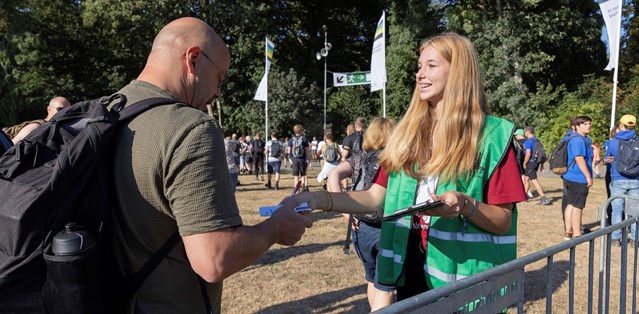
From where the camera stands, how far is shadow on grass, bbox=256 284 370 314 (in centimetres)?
473

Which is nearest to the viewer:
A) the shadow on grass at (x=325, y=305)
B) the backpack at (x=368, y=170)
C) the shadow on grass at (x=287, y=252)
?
the backpack at (x=368, y=170)

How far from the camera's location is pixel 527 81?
1161 inches

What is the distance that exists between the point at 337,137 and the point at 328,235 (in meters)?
27.5

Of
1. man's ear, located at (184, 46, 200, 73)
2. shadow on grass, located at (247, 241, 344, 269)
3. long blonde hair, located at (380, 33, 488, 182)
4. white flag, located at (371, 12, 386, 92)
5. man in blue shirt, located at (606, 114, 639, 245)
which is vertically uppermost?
white flag, located at (371, 12, 386, 92)

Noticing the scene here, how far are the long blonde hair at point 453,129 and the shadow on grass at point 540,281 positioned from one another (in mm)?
3692

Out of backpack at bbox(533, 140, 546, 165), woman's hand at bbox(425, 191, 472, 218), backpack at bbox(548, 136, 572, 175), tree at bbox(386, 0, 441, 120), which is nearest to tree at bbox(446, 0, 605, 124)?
tree at bbox(386, 0, 441, 120)

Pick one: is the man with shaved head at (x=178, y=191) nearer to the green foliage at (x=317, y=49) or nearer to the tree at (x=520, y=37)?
the green foliage at (x=317, y=49)

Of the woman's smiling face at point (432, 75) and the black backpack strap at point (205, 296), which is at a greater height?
the woman's smiling face at point (432, 75)

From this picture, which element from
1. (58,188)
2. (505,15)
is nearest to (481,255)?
(58,188)

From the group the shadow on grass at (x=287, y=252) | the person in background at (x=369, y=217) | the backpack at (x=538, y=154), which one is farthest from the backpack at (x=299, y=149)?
the person in background at (x=369, y=217)

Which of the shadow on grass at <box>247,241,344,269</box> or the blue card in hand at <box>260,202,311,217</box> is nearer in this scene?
the blue card in hand at <box>260,202,311,217</box>

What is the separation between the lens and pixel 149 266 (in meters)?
1.50

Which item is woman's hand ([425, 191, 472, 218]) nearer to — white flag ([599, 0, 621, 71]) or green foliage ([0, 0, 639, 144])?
white flag ([599, 0, 621, 71])

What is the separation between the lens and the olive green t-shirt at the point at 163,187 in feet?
4.55
